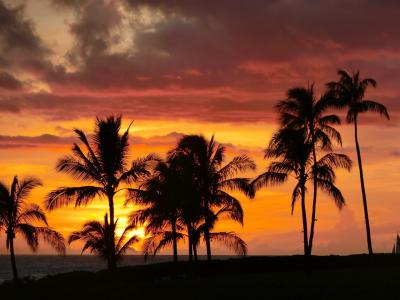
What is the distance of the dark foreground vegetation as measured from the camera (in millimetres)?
32812

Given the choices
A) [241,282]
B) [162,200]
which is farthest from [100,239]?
[241,282]

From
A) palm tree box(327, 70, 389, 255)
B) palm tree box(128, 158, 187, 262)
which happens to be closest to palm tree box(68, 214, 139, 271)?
palm tree box(128, 158, 187, 262)

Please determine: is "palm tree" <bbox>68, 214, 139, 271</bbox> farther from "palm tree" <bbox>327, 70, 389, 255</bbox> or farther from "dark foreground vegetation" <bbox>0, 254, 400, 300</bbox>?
"palm tree" <bbox>327, 70, 389, 255</bbox>

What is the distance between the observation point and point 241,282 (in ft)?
119

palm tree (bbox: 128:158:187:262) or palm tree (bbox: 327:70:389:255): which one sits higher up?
palm tree (bbox: 327:70:389:255)

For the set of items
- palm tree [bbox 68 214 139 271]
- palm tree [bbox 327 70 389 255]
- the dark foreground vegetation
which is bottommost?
the dark foreground vegetation

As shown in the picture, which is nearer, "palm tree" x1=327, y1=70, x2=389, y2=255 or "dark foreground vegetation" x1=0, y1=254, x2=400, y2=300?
"dark foreground vegetation" x1=0, y1=254, x2=400, y2=300

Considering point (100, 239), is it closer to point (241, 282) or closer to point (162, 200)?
point (162, 200)

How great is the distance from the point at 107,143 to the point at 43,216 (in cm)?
612

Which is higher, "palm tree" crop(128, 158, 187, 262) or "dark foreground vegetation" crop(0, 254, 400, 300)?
"palm tree" crop(128, 158, 187, 262)

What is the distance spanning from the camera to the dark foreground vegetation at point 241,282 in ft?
108

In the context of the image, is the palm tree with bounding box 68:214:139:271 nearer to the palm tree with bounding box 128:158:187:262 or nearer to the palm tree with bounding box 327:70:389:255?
the palm tree with bounding box 128:158:187:262

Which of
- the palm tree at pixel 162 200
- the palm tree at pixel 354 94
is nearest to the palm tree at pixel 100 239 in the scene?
the palm tree at pixel 162 200

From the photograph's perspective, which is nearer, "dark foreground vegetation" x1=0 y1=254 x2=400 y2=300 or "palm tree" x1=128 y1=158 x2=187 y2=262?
"dark foreground vegetation" x1=0 y1=254 x2=400 y2=300
